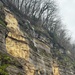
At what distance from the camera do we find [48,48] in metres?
41.9

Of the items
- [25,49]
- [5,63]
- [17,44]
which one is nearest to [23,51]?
[25,49]

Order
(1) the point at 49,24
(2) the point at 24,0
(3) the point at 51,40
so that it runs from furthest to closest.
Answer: (1) the point at 49,24 < (2) the point at 24,0 < (3) the point at 51,40

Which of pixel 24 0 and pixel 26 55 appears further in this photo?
pixel 24 0

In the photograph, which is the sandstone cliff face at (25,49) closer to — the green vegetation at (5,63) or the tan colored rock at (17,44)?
the tan colored rock at (17,44)

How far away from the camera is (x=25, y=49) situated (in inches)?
1262

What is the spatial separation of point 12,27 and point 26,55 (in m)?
3.96

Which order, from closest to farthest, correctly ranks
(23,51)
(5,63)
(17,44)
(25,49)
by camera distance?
(5,63), (17,44), (23,51), (25,49)

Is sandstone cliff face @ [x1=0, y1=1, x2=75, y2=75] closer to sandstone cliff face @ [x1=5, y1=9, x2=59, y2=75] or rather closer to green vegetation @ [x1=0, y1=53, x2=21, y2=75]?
sandstone cliff face @ [x1=5, y1=9, x2=59, y2=75]

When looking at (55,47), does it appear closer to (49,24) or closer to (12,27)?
(49,24)

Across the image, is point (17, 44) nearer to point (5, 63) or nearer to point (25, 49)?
point (25, 49)

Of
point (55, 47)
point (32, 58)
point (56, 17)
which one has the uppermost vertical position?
point (56, 17)

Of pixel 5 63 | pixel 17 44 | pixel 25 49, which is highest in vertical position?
pixel 17 44

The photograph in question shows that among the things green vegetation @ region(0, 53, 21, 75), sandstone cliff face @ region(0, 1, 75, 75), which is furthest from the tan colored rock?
green vegetation @ region(0, 53, 21, 75)

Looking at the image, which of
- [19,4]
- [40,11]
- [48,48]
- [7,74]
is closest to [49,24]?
[40,11]
